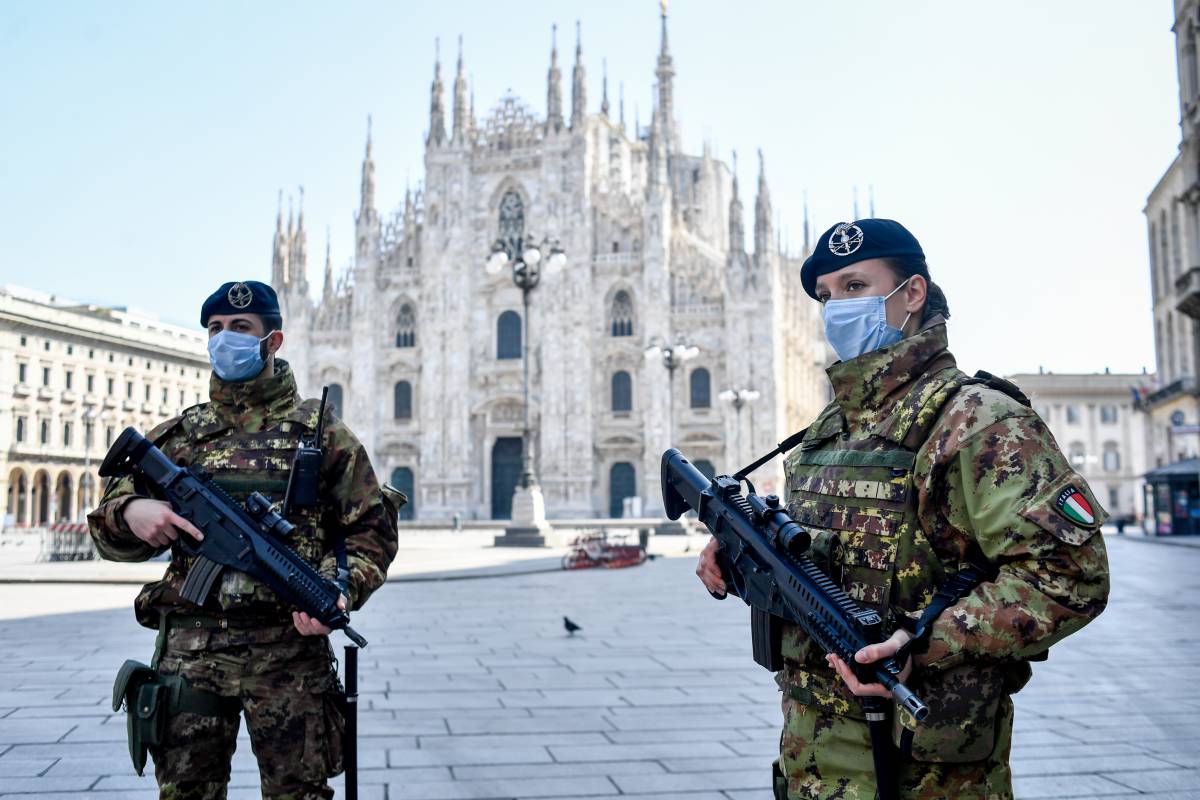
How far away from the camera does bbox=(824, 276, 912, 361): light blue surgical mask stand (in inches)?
105

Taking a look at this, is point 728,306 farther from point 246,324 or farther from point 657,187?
point 246,324

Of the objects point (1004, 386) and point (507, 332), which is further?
point (507, 332)

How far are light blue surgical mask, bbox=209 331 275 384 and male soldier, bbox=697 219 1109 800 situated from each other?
5.50 ft

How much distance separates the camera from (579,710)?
634 centimetres

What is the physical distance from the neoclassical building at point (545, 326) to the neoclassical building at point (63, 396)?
473 inches

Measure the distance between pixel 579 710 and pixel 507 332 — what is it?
127ft

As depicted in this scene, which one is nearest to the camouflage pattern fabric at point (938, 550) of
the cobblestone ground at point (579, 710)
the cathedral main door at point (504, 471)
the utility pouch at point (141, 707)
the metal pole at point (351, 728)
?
the metal pole at point (351, 728)

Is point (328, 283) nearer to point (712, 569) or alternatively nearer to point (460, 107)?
point (460, 107)

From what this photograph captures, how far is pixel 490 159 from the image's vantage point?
45.1 metres

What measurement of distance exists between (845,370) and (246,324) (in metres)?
2.01

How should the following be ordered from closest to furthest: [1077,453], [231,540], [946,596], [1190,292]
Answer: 1. [946,596]
2. [231,540]
3. [1190,292]
4. [1077,453]

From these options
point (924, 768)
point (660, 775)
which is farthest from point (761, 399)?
point (924, 768)

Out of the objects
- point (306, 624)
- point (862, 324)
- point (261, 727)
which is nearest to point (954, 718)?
point (862, 324)

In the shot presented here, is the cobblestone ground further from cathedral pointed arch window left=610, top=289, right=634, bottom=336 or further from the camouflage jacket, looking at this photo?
cathedral pointed arch window left=610, top=289, right=634, bottom=336
